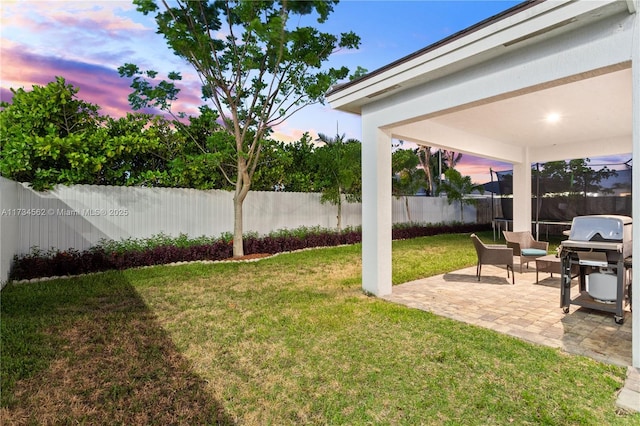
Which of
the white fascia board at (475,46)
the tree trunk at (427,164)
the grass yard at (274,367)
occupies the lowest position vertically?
the grass yard at (274,367)

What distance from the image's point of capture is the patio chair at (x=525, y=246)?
24.2 ft

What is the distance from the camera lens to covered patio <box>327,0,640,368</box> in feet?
10.1

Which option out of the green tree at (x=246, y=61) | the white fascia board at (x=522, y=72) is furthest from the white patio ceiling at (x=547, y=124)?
the green tree at (x=246, y=61)

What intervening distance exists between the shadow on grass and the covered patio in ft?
11.6

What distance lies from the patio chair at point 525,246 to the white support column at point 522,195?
251cm

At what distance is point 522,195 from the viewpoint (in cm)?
1023

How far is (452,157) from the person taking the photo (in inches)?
1163

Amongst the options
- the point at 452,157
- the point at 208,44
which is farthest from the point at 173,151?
the point at 452,157

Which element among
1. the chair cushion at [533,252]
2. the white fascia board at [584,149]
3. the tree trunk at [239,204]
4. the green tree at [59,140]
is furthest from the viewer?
the tree trunk at [239,204]

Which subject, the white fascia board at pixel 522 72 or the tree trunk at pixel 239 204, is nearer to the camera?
the white fascia board at pixel 522 72

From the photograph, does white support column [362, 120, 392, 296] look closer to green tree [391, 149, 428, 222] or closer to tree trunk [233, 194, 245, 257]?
tree trunk [233, 194, 245, 257]

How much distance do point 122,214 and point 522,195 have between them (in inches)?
463

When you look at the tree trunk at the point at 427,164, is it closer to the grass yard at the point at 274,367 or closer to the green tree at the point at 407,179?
the green tree at the point at 407,179

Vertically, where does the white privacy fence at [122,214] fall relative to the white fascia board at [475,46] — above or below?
below
